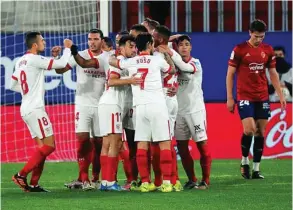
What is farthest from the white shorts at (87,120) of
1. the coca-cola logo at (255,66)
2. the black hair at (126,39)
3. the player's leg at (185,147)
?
the coca-cola logo at (255,66)

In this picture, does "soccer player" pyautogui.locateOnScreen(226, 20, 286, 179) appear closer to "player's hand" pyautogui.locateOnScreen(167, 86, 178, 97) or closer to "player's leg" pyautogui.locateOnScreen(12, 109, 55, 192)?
"player's hand" pyautogui.locateOnScreen(167, 86, 178, 97)

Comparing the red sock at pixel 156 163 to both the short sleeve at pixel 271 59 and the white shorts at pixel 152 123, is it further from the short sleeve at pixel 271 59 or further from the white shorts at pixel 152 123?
the short sleeve at pixel 271 59

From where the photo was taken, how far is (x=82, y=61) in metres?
11.9

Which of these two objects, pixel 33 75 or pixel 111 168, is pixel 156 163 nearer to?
pixel 111 168

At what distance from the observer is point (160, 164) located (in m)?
11.4

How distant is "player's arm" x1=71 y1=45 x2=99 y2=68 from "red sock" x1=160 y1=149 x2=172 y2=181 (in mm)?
1506

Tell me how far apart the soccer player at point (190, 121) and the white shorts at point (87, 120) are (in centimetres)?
98

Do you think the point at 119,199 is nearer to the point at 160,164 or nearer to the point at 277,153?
the point at 160,164

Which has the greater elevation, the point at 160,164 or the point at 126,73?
the point at 126,73

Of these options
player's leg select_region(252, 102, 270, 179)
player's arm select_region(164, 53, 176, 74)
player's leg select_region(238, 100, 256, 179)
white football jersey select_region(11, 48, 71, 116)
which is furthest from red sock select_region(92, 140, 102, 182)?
player's leg select_region(252, 102, 270, 179)

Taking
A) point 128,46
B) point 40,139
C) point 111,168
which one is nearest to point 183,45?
point 128,46

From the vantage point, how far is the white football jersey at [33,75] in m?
11.9

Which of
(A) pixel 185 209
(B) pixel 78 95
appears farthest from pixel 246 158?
(A) pixel 185 209

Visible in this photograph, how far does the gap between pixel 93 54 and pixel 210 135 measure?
5.84m
